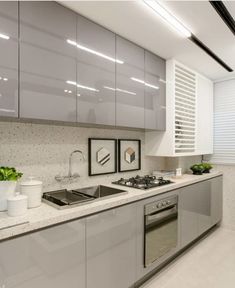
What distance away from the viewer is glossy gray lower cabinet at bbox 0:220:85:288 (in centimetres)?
111

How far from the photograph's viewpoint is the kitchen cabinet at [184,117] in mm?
2648

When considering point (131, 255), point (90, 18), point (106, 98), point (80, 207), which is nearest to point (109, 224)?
point (80, 207)

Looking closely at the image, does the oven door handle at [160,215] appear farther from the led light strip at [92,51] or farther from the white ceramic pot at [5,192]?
the led light strip at [92,51]

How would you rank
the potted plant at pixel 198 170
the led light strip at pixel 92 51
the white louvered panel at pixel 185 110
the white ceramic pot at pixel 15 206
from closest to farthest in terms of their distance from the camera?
the white ceramic pot at pixel 15 206 < the led light strip at pixel 92 51 < the white louvered panel at pixel 185 110 < the potted plant at pixel 198 170

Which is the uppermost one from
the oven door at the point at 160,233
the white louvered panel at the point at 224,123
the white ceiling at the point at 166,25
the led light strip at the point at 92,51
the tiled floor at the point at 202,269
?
the white ceiling at the point at 166,25

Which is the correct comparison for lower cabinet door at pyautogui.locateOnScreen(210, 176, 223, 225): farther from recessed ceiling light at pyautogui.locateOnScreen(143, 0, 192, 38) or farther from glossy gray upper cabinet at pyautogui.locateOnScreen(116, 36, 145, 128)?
recessed ceiling light at pyautogui.locateOnScreen(143, 0, 192, 38)

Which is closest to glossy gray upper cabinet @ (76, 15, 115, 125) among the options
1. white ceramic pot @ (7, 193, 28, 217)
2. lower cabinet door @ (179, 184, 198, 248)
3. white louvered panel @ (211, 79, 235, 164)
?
white ceramic pot @ (7, 193, 28, 217)

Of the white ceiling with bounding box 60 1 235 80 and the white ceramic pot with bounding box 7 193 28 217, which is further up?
the white ceiling with bounding box 60 1 235 80

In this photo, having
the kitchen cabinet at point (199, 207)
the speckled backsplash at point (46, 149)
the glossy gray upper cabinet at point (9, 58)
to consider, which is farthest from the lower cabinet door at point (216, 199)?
the glossy gray upper cabinet at point (9, 58)

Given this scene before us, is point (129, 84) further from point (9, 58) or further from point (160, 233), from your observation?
point (160, 233)

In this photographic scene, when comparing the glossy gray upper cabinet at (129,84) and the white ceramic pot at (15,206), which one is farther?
the glossy gray upper cabinet at (129,84)

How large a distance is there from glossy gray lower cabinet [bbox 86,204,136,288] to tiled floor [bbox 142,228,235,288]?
0.46m

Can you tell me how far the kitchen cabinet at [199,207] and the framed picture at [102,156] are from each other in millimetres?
907

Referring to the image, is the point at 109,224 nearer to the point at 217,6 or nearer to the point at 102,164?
the point at 102,164
